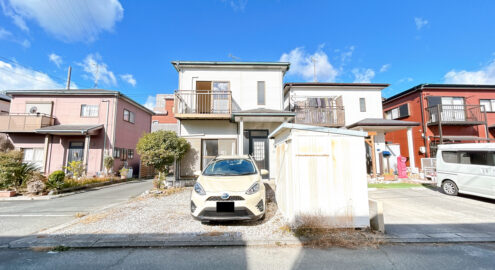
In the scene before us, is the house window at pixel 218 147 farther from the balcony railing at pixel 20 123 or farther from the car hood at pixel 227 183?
the balcony railing at pixel 20 123

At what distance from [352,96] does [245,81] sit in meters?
8.19

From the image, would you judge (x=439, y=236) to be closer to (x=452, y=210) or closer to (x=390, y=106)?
(x=452, y=210)

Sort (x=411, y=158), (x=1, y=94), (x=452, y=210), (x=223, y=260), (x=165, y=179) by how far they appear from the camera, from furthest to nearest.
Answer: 1. (x=1, y=94)
2. (x=411, y=158)
3. (x=165, y=179)
4. (x=452, y=210)
5. (x=223, y=260)

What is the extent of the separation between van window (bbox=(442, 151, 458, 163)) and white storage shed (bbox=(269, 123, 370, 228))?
6.70m

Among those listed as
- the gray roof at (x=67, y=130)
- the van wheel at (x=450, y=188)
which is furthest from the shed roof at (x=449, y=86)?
the gray roof at (x=67, y=130)

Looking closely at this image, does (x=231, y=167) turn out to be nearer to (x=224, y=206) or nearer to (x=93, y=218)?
(x=224, y=206)

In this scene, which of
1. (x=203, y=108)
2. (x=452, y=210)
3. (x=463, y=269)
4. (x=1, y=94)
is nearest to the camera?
(x=463, y=269)

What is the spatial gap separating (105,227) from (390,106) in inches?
822

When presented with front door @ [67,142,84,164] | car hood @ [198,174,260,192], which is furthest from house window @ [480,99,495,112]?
front door @ [67,142,84,164]

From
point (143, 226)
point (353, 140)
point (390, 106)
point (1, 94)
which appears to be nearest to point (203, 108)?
point (143, 226)

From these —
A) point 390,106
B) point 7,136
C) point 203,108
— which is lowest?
point 7,136

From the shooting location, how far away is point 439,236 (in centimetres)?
354

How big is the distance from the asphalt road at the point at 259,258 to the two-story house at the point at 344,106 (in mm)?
9031

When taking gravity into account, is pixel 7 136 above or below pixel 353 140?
above
